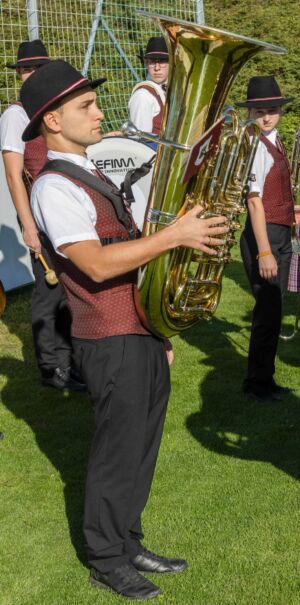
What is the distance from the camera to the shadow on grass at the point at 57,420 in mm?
4465

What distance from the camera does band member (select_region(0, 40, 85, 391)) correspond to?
5793 mm

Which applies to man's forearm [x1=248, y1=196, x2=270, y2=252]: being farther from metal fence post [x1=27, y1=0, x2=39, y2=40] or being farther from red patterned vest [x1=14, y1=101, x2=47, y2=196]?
metal fence post [x1=27, y1=0, x2=39, y2=40]

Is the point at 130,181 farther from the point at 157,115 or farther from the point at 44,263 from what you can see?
the point at 157,115

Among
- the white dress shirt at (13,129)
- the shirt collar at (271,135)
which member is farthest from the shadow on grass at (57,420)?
the shirt collar at (271,135)

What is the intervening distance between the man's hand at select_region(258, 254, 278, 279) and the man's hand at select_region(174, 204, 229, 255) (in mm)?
2129

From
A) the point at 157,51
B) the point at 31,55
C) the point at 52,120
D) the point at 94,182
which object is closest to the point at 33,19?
the point at 157,51

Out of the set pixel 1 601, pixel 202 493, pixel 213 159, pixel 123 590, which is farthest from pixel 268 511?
pixel 213 159

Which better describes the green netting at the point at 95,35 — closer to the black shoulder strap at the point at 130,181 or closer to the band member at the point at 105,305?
the black shoulder strap at the point at 130,181

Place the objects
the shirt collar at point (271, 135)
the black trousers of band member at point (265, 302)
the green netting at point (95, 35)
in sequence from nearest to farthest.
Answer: the shirt collar at point (271, 135) → the black trousers of band member at point (265, 302) → the green netting at point (95, 35)

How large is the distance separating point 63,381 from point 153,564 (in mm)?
2364

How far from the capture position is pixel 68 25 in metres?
9.60

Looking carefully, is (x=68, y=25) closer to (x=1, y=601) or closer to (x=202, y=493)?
(x=202, y=493)

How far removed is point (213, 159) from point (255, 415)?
8.08ft

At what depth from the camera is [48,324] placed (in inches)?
237
